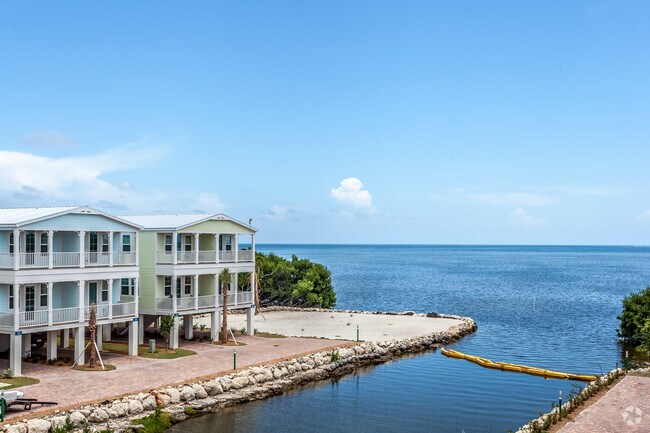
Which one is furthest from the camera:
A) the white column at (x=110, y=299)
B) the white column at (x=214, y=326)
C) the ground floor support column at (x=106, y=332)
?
the white column at (x=214, y=326)

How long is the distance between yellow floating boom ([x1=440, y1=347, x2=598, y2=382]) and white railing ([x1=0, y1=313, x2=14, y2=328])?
2966 centimetres

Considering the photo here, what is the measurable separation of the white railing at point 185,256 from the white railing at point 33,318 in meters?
11.0

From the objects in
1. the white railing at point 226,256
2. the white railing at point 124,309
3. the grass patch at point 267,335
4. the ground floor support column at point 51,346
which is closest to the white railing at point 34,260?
the ground floor support column at point 51,346

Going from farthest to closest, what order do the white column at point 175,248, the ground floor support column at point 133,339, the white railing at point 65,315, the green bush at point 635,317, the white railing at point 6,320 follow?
1. the green bush at point 635,317
2. the white column at point 175,248
3. the ground floor support column at point 133,339
4. the white railing at point 65,315
5. the white railing at point 6,320

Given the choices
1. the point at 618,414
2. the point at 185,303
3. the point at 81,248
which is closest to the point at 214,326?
the point at 185,303

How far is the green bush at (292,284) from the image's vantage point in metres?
76.8

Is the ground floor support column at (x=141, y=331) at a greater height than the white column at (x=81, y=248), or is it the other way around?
the white column at (x=81, y=248)

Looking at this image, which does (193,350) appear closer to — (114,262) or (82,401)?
(114,262)

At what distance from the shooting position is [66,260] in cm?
3734

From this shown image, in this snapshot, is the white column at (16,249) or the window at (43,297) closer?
the white column at (16,249)

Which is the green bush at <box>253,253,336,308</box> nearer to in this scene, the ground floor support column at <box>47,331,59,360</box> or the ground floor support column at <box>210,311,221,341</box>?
the ground floor support column at <box>210,311,221,341</box>

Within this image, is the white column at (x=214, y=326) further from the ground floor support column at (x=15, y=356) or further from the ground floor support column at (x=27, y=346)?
the ground floor support column at (x=15, y=356)

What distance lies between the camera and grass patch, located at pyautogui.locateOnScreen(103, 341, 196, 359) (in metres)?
41.0

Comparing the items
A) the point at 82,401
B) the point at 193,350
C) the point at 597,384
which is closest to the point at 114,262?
the point at 193,350
